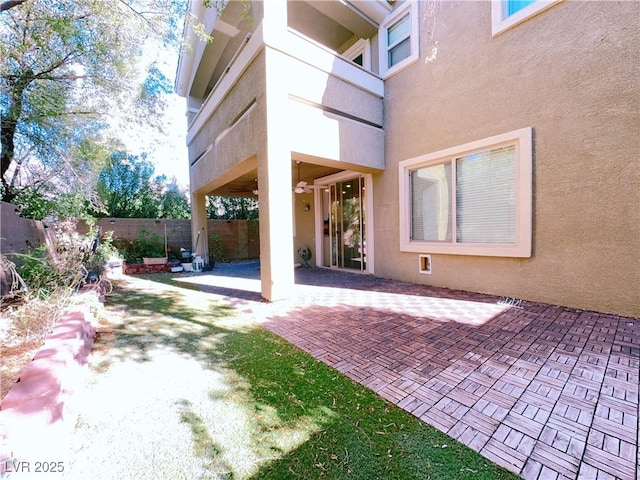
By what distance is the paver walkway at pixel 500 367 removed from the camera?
5.56 feet

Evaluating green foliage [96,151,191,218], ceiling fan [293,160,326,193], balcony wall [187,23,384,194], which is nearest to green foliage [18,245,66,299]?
balcony wall [187,23,384,194]

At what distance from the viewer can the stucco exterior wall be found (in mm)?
3859

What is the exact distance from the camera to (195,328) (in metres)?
3.82

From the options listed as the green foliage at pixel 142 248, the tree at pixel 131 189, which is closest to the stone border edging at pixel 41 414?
the green foliage at pixel 142 248

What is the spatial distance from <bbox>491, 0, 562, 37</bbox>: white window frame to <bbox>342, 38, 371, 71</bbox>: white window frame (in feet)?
10.5

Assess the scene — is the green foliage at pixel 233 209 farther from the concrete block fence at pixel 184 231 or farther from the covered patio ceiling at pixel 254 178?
the covered patio ceiling at pixel 254 178

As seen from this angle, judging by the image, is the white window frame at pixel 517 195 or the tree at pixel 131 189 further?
the tree at pixel 131 189

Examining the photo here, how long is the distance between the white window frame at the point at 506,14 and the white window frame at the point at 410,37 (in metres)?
1.56

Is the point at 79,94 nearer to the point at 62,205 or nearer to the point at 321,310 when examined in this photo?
the point at 62,205

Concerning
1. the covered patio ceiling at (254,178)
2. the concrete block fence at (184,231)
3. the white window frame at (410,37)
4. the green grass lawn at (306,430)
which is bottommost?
the green grass lawn at (306,430)

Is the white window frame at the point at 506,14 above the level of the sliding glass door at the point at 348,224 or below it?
above

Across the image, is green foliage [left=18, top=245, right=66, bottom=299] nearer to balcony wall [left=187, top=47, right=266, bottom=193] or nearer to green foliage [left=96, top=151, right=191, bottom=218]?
balcony wall [left=187, top=47, right=266, bottom=193]

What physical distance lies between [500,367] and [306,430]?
1.99 metres

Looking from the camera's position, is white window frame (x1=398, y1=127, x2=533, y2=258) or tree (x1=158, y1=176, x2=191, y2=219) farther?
tree (x1=158, y1=176, x2=191, y2=219)
